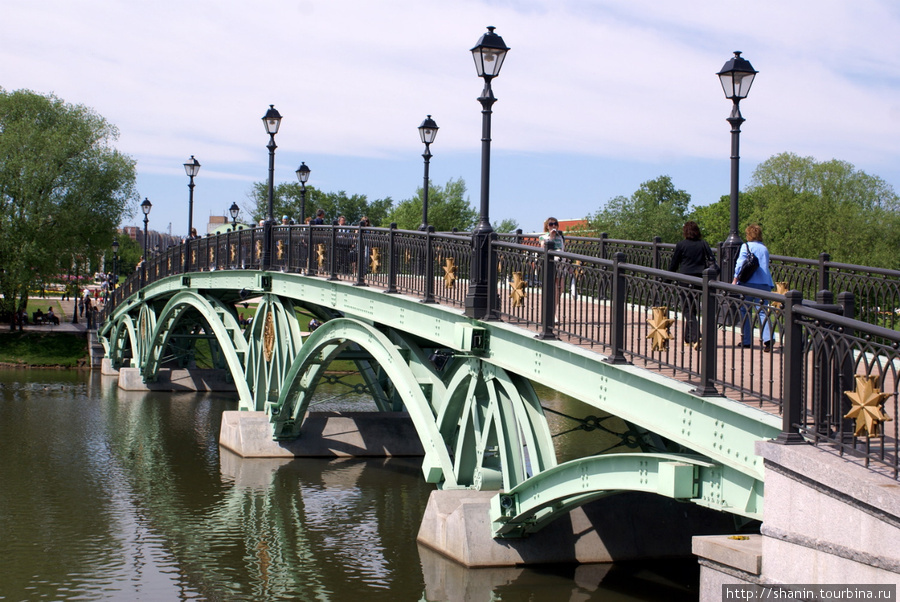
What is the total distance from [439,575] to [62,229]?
41.0 metres

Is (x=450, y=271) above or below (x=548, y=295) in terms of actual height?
above

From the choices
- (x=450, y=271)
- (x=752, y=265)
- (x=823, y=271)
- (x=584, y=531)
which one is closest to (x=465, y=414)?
(x=450, y=271)

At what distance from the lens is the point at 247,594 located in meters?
14.0

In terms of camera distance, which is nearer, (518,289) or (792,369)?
(792,369)

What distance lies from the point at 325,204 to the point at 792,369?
112400 mm

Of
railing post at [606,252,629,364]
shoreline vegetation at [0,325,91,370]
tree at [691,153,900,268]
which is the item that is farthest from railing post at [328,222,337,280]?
tree at [691,153,900,268]

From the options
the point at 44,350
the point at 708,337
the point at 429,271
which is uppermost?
the point at 429,271

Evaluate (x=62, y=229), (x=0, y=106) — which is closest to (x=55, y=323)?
(x=62, y=229)

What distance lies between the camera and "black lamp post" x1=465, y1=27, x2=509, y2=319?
1288 cm

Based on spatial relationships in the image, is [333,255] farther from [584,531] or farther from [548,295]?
[548,295]

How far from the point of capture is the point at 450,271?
48.5 ft

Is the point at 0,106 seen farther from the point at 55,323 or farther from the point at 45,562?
the point at 45,562

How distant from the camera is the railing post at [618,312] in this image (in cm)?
1068

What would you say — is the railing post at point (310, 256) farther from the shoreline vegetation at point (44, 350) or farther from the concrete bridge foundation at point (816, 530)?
the shoreline vegetation at point (44, 350)
